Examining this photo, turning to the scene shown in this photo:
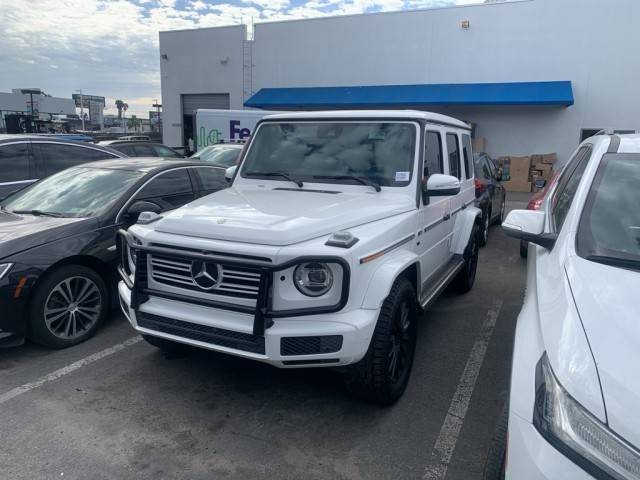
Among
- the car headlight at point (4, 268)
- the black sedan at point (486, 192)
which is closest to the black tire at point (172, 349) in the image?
the car headlight at point (4, 268)

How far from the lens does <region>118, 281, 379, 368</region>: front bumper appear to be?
9.32 feet

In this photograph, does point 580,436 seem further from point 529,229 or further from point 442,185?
point 442,185

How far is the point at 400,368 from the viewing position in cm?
356

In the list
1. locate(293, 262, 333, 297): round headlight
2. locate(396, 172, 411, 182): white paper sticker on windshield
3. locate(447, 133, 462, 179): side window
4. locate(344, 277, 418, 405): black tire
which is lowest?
locate(344, 277, 418, 405): black tire

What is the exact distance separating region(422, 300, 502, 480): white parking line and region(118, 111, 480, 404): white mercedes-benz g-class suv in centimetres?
42

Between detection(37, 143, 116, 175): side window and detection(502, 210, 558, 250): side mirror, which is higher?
detection(37, 143, 116, 175): side window

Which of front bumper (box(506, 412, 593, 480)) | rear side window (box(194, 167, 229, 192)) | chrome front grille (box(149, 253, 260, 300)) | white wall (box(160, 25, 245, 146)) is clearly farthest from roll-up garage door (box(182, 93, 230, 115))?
front bumper (box(506, 412, 593, 480))

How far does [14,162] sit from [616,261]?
7.23 metres

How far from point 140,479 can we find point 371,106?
19451mm

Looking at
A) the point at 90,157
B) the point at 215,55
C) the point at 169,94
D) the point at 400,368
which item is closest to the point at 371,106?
the point at 215,55

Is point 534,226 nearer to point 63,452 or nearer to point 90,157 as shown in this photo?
point 63,452

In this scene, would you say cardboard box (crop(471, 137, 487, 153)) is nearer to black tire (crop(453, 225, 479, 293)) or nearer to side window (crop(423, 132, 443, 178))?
black tire (crop(453, 225, 479, 293))

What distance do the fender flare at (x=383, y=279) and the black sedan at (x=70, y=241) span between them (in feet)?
9.11

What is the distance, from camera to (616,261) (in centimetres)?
236
